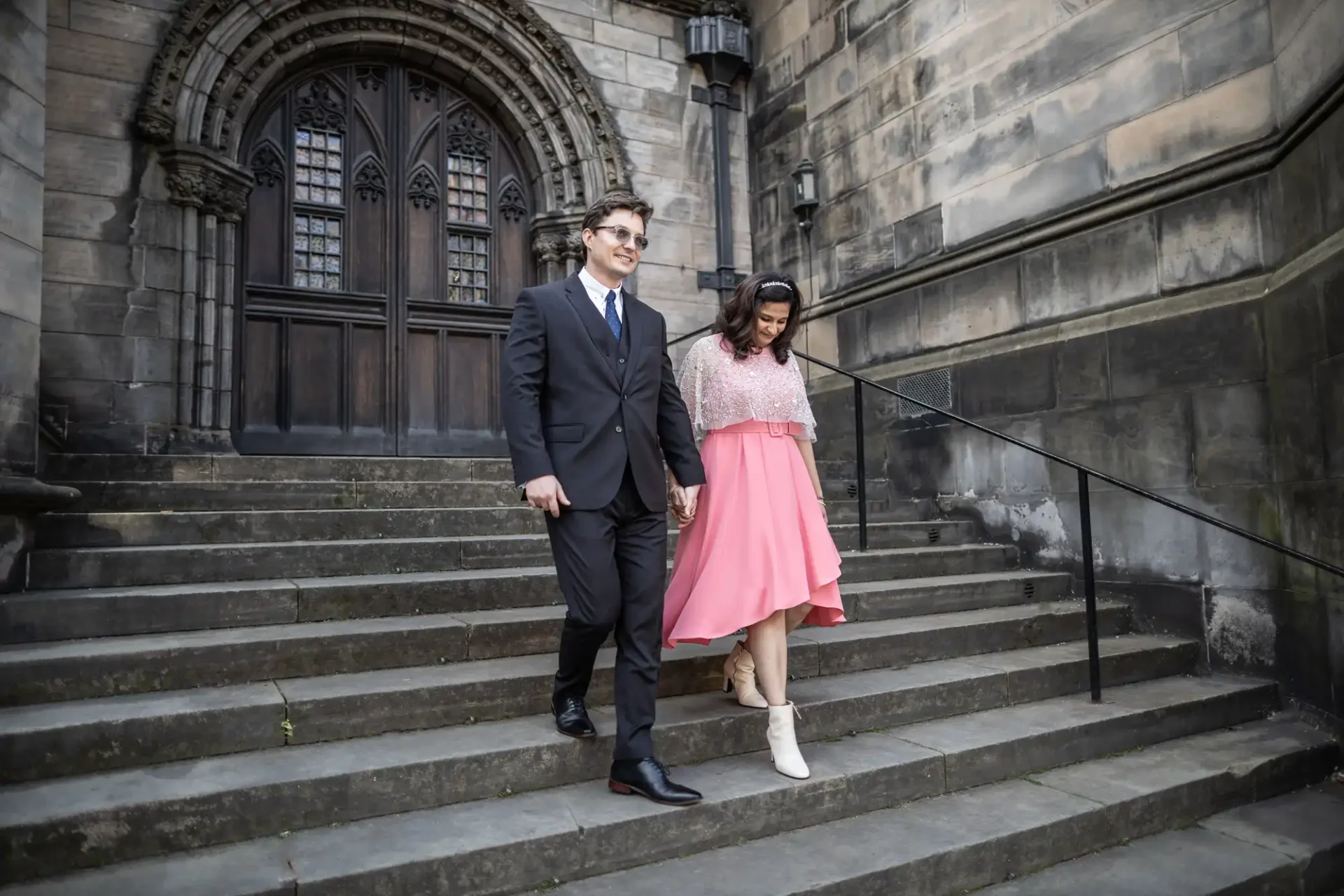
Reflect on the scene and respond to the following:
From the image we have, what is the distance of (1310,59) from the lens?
4305 millimetres

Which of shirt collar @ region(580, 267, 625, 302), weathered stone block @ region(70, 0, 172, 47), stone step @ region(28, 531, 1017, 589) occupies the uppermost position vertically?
weathered stone block @ region(70, 0, 172, 47)

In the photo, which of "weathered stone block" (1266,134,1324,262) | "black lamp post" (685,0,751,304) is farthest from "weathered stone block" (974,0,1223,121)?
"black lamp post" (685,0,751,304)

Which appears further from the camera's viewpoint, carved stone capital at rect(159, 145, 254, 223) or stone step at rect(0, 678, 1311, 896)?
carved stone capital at rect(159, 145, 254, 223)

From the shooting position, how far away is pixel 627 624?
9.56 feet

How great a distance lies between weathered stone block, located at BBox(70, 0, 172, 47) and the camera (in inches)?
249

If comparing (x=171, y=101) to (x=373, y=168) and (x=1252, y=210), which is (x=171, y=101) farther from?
(x=1252, y=210)

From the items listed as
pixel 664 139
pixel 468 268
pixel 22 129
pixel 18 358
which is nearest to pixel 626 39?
pixel 664 139

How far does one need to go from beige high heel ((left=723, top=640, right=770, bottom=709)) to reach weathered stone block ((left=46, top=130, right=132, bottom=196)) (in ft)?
17.6

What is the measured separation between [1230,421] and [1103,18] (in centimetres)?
257

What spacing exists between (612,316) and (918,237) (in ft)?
14.8

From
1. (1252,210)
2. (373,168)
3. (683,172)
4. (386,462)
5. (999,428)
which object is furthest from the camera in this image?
(683,172)

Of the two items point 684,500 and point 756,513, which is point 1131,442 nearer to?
point 756,513

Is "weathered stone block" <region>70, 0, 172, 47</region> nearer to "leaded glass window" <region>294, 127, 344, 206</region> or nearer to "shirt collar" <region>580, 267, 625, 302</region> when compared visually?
"leaded glass window" <region>294, 127, 344, 206</region>

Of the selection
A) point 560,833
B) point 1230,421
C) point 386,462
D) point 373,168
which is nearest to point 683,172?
point 373,168
